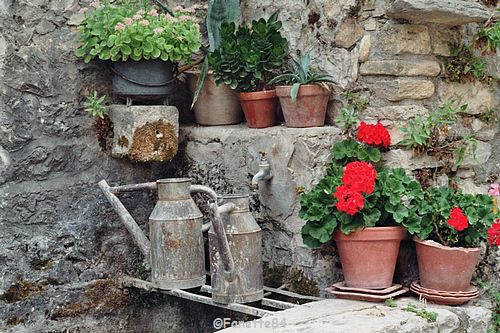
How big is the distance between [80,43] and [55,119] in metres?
0.37

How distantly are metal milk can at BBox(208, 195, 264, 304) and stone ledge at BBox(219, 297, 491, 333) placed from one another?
26cm

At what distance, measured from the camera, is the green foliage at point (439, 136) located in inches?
112

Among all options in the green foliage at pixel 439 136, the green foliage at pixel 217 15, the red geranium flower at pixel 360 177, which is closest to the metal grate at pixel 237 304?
the red geranium flower at pixel 360 177

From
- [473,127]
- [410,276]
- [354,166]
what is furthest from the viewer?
[473,127]

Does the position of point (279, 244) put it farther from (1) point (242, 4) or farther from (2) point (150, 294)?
(1) point (242, 4)

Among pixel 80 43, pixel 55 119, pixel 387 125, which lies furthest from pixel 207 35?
pixel 387 125

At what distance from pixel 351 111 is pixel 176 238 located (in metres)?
0.90

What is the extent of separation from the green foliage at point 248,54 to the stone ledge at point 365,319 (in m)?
1.05

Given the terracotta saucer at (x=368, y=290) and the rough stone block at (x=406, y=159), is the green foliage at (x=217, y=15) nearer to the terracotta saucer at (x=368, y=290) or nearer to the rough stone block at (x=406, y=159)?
the rough stone block at (x=406, y=159)

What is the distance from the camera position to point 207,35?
356cm

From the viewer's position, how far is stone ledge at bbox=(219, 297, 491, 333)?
93.7 inches

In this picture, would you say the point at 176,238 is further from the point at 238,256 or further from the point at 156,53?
the point at 156,53

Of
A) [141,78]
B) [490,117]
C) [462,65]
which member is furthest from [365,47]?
[141,78]

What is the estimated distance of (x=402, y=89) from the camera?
2.86 m
